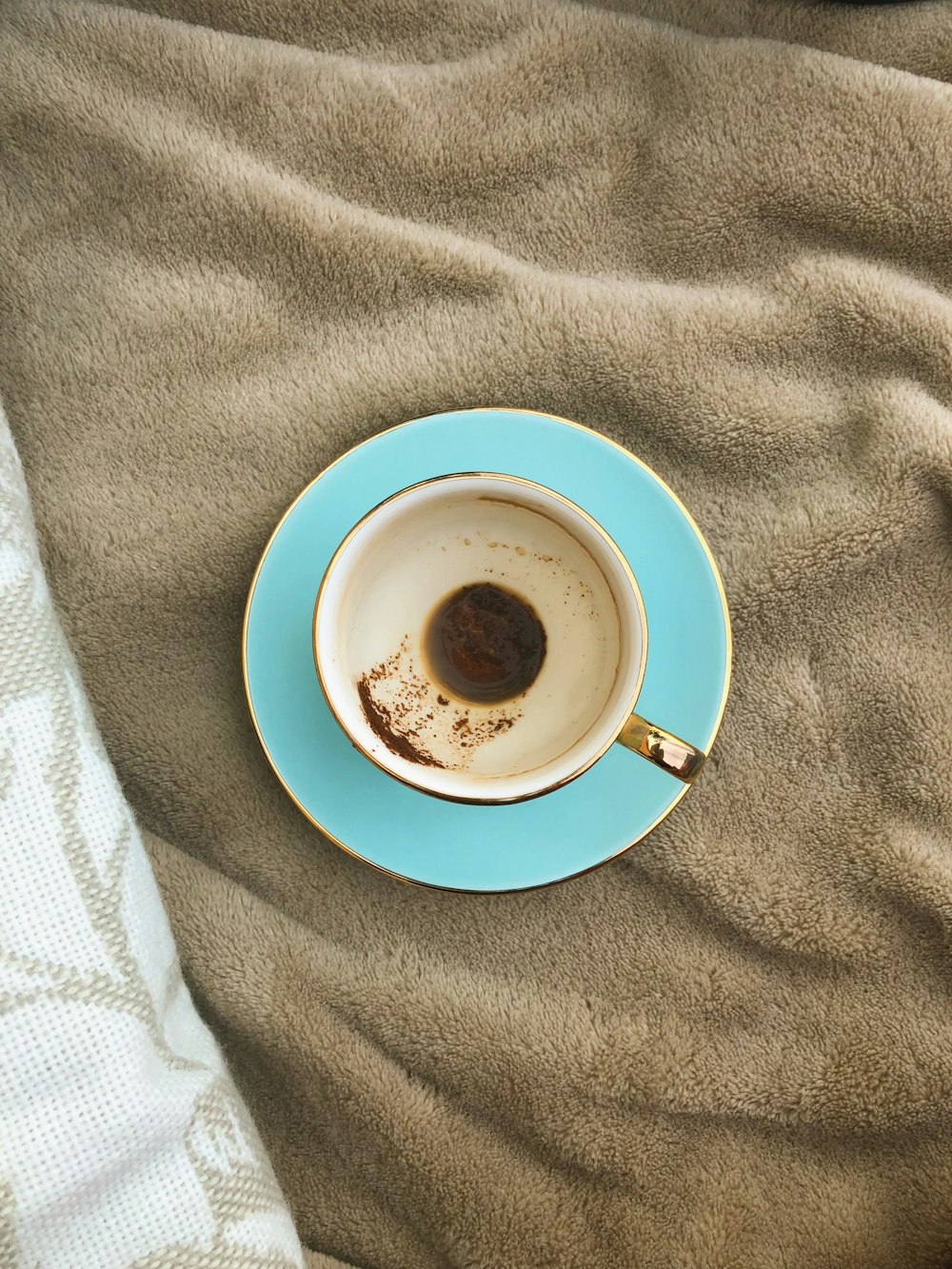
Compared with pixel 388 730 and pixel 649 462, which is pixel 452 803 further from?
pixel 649 462

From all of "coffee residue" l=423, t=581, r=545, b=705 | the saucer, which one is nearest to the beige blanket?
the saucer

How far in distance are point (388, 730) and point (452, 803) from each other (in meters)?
0.09

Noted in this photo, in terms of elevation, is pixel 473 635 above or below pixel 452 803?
above

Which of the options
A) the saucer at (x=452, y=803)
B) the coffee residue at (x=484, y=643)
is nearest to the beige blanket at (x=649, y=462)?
the saucer at (x=452, y=803)

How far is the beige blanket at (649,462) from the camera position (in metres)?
0.86

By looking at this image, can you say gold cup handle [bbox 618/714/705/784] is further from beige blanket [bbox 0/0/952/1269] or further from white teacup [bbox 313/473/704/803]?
beige blanket [bbox 0/0/952/1269]

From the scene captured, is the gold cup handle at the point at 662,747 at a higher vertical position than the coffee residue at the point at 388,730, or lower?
higher

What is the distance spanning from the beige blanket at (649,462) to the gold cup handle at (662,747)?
7.3 inches

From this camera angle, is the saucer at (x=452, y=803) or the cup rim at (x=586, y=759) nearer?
the cup rim at (x=586, y=759)

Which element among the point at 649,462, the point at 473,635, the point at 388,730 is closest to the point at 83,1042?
the point at 388,730

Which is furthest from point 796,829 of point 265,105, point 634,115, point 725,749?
point 265,105

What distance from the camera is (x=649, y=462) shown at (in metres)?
0.88

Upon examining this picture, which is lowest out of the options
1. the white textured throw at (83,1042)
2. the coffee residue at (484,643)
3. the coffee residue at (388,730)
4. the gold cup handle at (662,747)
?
the white textured throw at (83,1042)

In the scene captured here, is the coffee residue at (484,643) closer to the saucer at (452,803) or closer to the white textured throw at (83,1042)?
the saucer at (452,803)
